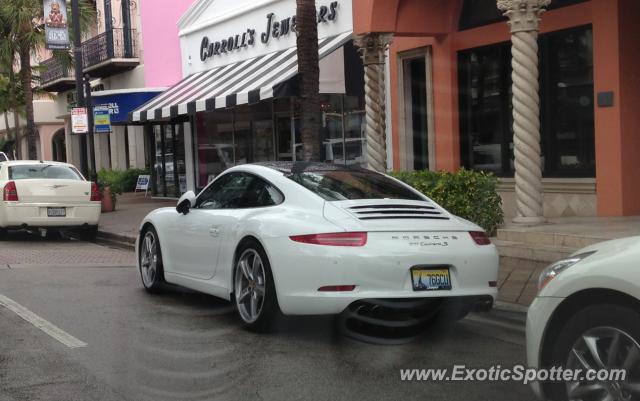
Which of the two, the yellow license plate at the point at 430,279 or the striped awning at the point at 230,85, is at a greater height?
the striped awning at the point at 230,85

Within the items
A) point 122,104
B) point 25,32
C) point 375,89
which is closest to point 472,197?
point 375,89

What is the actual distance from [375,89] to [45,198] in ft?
20.8

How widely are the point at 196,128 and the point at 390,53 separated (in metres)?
8.66

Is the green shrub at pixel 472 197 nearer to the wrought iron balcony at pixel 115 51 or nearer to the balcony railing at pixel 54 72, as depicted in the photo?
the wrought iron balcony at pixel 115 51

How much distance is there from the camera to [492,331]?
22.6ft

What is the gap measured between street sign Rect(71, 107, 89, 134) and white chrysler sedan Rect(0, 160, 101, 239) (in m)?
4.35

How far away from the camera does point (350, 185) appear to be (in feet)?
23.4

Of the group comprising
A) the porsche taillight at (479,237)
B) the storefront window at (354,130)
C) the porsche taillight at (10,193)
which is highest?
the storefront window at (354,130)

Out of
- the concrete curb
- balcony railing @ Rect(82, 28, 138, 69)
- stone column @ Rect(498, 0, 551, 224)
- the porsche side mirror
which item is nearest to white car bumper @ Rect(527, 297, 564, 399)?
the porsche side mirror

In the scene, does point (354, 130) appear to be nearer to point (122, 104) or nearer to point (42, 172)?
point (42, 172)

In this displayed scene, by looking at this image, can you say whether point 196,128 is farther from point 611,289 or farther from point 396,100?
point 611,289

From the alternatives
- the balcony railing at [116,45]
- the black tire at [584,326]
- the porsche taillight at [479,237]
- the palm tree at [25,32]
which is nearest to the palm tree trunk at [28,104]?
the palm tree at [25,32]

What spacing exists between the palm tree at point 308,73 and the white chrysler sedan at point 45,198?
5.10 meters

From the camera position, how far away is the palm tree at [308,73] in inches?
480
